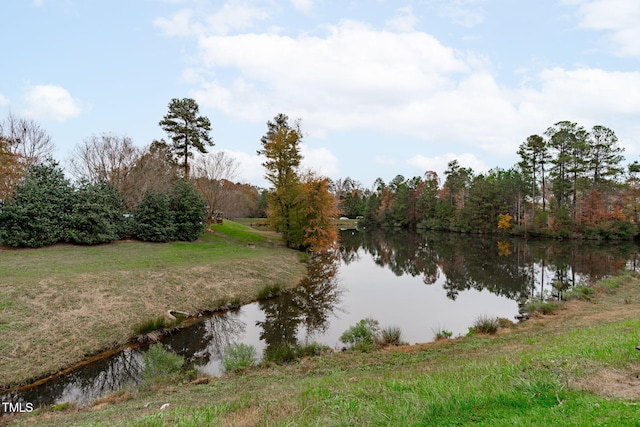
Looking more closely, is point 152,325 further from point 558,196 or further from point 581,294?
point 558,196

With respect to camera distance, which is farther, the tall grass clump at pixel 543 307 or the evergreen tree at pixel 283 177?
the evergreen tree at pixel 283 177

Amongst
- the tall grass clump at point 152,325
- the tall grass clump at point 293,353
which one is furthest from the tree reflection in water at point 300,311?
the tall grass clump at point 152,325

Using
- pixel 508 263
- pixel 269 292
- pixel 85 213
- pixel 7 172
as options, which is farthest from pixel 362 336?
pixel 7 172

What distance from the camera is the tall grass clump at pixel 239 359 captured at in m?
9.05

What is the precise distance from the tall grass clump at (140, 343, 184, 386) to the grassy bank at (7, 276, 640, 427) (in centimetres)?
60

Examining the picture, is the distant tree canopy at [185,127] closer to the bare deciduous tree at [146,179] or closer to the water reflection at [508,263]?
the bare deciduous tree at [146,179]

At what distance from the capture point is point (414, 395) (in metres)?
4.76

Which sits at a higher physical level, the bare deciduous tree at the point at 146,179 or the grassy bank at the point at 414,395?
the bare deciduous tree at the point at 146,179

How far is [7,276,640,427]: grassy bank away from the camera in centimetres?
390

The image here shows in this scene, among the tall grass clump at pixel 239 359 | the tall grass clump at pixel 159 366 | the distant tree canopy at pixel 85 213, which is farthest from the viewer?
the distant tree canopy at pixel 85 213

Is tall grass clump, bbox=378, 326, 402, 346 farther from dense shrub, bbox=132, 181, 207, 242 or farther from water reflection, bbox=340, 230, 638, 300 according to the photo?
dense shrub, bbox=132, 181, 207, 242

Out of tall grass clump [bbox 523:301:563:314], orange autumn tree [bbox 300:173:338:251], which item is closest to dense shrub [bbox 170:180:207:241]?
orange autumn tree [bbox 300:173:338:251]

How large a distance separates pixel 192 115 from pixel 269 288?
71.6ft

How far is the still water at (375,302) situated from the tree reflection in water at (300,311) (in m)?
0.04
